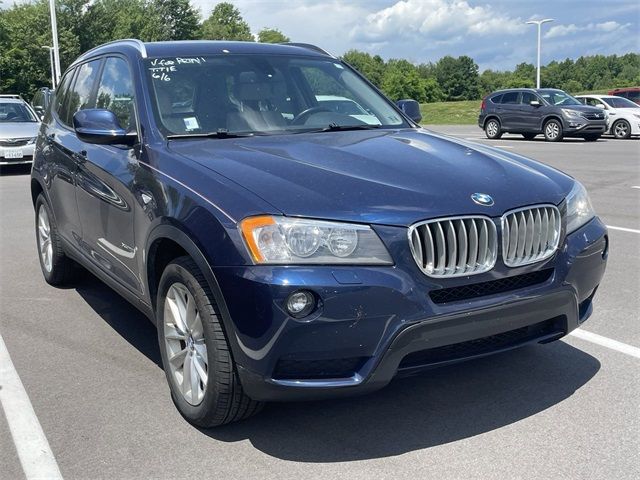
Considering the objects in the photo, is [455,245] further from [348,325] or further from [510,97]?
[510,97]

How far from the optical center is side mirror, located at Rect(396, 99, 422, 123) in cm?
514

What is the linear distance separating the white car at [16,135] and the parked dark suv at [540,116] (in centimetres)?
1458

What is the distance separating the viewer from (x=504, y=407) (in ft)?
11.5

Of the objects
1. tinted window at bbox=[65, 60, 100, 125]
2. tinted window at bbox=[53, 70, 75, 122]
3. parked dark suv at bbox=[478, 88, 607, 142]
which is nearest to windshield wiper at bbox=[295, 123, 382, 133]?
tinted window at bbox=[65, 60, 100, 125]

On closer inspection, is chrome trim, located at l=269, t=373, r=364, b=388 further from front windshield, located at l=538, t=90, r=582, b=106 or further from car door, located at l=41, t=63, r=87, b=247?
front windshield, located at l=538, t=90, r=582, b=106

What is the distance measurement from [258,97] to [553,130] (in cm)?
2016

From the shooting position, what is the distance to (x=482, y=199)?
3148 mm

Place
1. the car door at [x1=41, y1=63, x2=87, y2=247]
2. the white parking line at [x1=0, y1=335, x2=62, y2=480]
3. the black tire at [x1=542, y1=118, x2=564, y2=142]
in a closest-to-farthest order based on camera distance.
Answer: the white parking line at [x1=0, y1=335, x2=62, y2=480], the car door at [x1=41, y1=63, x2=87, y2=247], the black tire at [x1=542, y1=118, x2=564, y2=142]

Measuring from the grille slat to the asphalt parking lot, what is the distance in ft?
2.55

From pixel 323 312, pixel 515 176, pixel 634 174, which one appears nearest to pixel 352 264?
pixel 323 312

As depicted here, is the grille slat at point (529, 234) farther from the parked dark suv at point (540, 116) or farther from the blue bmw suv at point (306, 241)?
the parked dark suv at point (540, 116)

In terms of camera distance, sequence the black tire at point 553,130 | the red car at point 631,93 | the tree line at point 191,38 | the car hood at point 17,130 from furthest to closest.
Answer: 1. the tree line at point 191,38
2. the red car at point 631,93
3. the black tire at point 553,130
4. the car hood at point 17,130

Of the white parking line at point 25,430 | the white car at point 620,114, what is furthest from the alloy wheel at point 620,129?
the white parking line at point 25,430

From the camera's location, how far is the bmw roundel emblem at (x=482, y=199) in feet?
10.3
